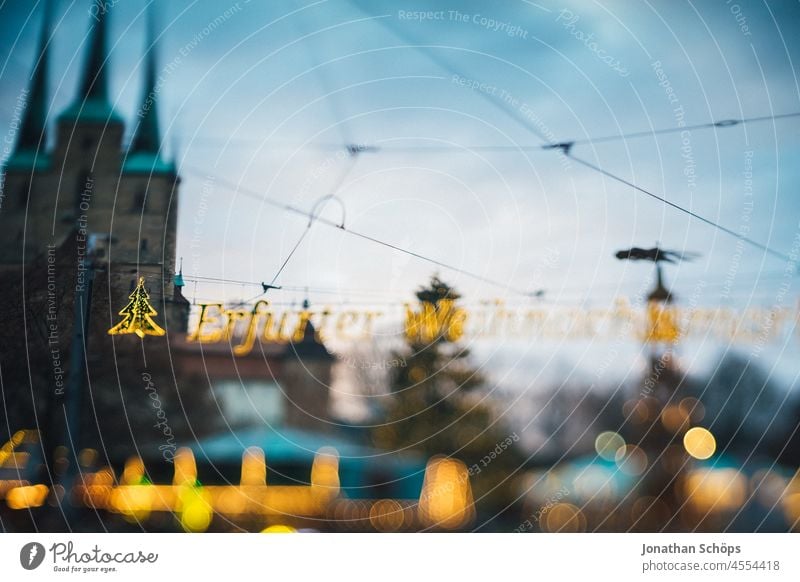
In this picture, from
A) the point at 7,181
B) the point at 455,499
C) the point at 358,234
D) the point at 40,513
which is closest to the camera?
the point at 40,513

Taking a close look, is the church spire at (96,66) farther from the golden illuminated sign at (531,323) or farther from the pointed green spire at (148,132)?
the golden illuminated sign at (531,323)

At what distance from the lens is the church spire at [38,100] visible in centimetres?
244

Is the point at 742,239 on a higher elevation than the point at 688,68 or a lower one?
lower

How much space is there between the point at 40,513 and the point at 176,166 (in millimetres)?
1352

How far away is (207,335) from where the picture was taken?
2.54 meters

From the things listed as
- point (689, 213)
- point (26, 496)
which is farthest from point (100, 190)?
point (689, 213)

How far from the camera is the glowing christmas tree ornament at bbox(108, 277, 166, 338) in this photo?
2484mm

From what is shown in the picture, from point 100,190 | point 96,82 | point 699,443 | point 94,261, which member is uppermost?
point 96,82

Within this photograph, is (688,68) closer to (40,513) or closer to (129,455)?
(129,455)

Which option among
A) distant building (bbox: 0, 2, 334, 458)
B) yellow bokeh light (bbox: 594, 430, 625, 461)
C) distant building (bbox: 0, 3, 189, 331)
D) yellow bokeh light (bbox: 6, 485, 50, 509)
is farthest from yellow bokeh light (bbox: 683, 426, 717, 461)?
yellow bokeh light (bbox: 6, 485, 50, 509)

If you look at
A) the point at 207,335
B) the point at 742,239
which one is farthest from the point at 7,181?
the point at 742,239

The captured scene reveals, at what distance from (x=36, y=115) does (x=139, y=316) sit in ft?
2.84

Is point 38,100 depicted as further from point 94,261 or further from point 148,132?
point 94,261

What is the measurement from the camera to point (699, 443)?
2891 millimetres
